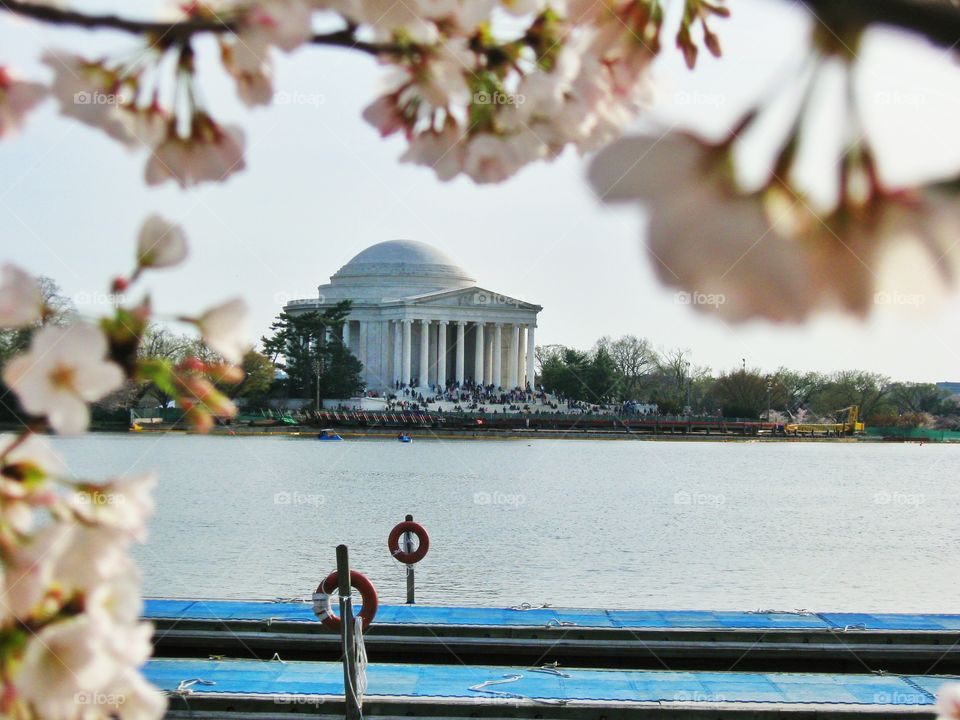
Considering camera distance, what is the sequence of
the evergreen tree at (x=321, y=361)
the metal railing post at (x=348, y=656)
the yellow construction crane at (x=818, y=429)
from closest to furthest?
the metal railing post at (x=348, y=656) → the evergreen tree at (x=321, y=361) → the yellow construction crane at (x=818, y=429)

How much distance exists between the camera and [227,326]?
47cm

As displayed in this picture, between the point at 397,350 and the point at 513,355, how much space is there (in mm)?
5270

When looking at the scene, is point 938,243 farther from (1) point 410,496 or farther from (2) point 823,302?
(1) point 410,496

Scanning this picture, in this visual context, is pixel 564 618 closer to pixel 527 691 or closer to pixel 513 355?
pixel 527 691

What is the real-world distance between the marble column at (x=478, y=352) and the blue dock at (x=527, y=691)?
38.8 m

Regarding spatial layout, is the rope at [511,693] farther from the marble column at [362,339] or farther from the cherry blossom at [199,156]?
the marble column at [362,339]

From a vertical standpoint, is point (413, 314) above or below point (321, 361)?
above

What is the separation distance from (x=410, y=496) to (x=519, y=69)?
19.9 meters

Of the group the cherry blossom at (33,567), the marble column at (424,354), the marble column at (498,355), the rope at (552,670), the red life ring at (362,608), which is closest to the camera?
the cherry blossom at (33,567)

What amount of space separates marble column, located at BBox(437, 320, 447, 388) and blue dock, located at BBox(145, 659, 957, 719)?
38.4 m

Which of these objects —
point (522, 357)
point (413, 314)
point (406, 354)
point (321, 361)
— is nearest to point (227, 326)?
point (321, 361)

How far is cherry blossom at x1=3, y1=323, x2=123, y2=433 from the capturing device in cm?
42

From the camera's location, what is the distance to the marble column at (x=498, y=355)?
45281 millimetres

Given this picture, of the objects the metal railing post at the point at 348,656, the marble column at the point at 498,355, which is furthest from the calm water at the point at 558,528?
the marble column at the point at 498,355
